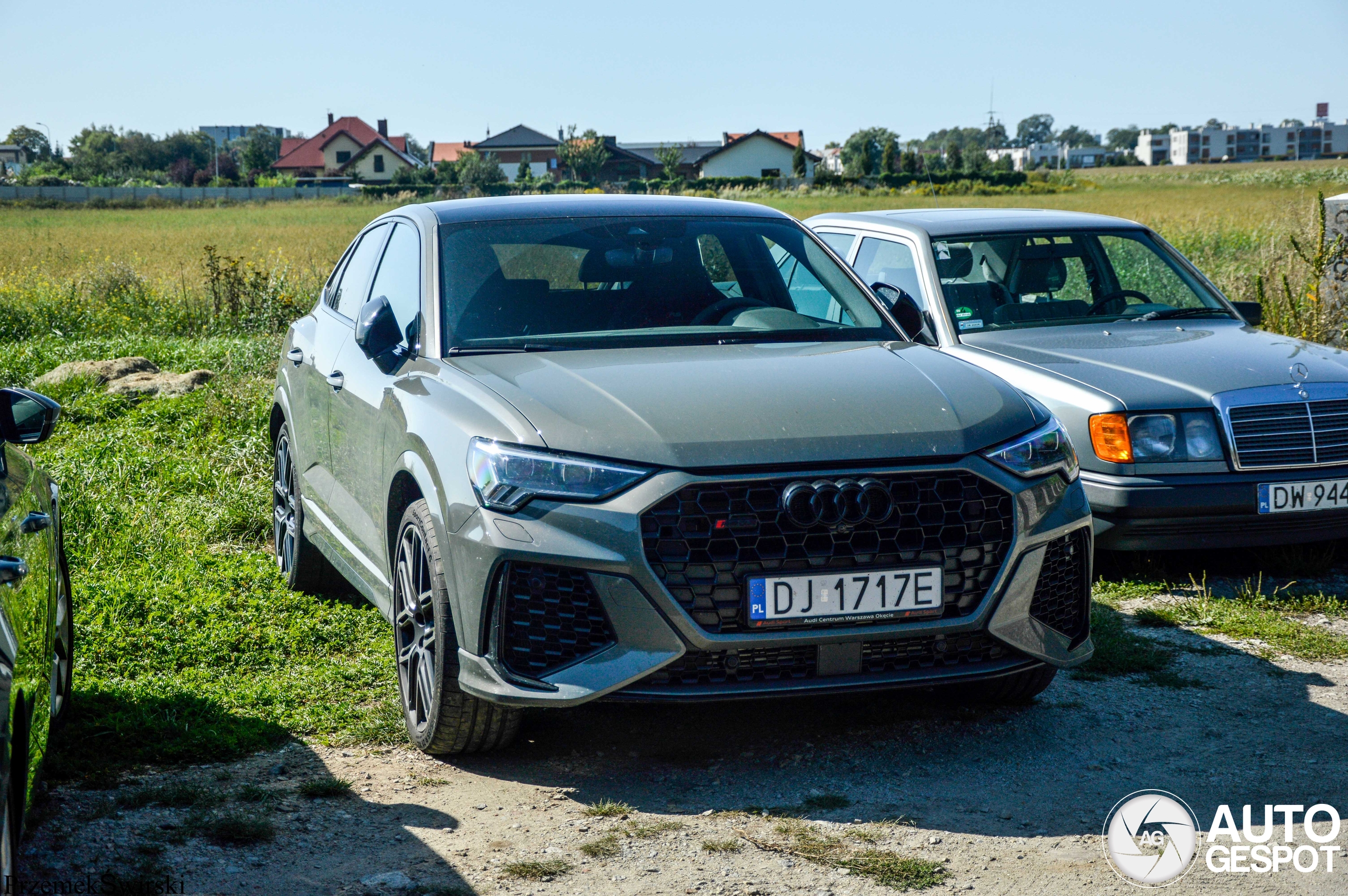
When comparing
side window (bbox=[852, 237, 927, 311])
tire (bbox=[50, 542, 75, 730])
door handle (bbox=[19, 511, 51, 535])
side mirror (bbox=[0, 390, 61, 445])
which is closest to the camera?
door handle (bbox=[19, 511, 51, 535])

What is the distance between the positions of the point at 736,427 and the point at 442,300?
1417 millimetres

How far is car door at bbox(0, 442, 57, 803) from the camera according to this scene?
2.59 meters

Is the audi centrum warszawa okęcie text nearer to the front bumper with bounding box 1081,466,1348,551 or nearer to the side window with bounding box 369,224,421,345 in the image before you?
the side window with bounding box 369,224,421,345

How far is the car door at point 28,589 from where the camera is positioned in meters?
2.59

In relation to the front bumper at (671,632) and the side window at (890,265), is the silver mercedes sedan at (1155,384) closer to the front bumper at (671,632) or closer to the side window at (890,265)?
the side window at (890,265)

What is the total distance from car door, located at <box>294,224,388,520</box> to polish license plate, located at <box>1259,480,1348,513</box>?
391 cm

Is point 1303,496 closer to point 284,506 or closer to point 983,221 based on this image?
point 983,221

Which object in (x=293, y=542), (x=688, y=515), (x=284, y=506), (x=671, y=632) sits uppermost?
(x=688, y=515)

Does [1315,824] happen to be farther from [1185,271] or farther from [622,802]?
[1185,271]

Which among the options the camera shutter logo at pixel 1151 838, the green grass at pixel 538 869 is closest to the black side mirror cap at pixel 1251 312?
the camera shutter logo at pixel 1151 838

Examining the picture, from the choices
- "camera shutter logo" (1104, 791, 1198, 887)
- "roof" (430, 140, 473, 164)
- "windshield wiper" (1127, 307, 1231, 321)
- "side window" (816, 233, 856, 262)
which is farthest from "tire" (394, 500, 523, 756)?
"roof" (430, 140, 473, 164)

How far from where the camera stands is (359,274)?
5543 mm

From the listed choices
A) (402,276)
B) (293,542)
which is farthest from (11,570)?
(293,542)

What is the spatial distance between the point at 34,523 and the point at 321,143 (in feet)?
400
